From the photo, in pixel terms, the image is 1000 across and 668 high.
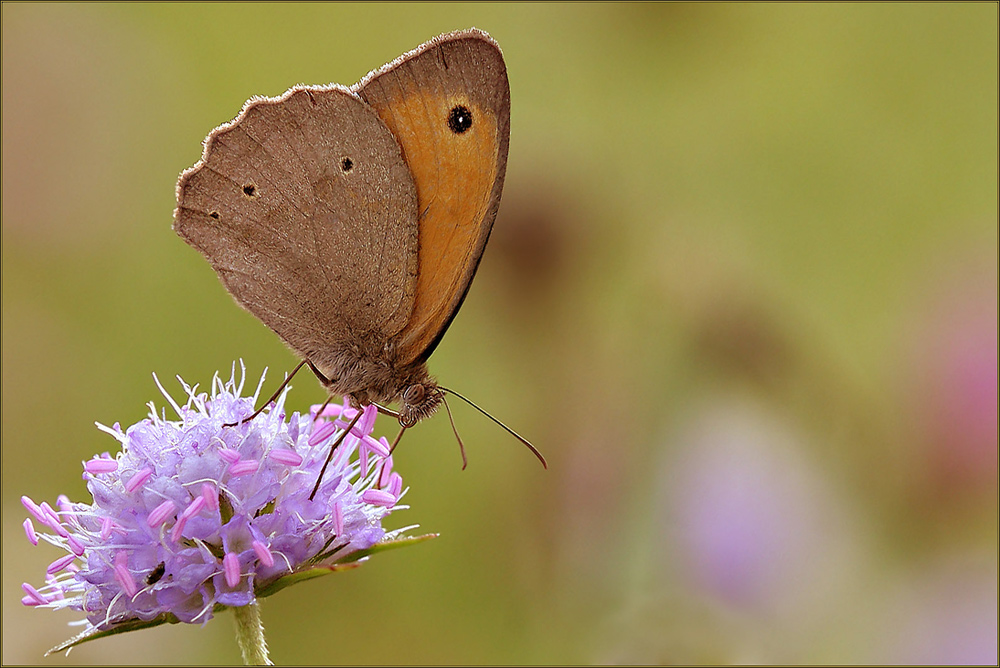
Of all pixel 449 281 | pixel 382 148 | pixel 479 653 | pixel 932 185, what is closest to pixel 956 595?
pixel 479 653

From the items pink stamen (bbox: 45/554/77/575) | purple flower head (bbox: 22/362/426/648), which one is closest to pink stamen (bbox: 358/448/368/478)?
purple flower head (bbox: 22/362/426/648)

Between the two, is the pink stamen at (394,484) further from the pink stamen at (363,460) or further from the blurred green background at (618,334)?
the blurred green background at (618,334)

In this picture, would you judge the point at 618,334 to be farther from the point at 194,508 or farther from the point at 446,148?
the point at 194,508

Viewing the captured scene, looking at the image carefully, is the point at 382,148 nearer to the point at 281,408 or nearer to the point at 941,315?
the point at 281,408

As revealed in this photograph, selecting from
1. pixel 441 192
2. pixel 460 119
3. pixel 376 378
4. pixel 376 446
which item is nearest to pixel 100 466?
pixel 376 446

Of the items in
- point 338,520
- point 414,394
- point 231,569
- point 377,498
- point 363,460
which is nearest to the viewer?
point 231,569

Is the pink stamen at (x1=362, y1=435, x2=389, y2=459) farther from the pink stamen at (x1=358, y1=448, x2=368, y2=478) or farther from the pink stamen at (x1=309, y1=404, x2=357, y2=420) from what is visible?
the pink stamen at (x1=309, y1=404, x2=357, y2=420)

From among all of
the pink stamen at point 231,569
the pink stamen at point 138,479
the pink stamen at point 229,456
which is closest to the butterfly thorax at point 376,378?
the pink stamen at point 229,456

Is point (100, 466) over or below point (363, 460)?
below
